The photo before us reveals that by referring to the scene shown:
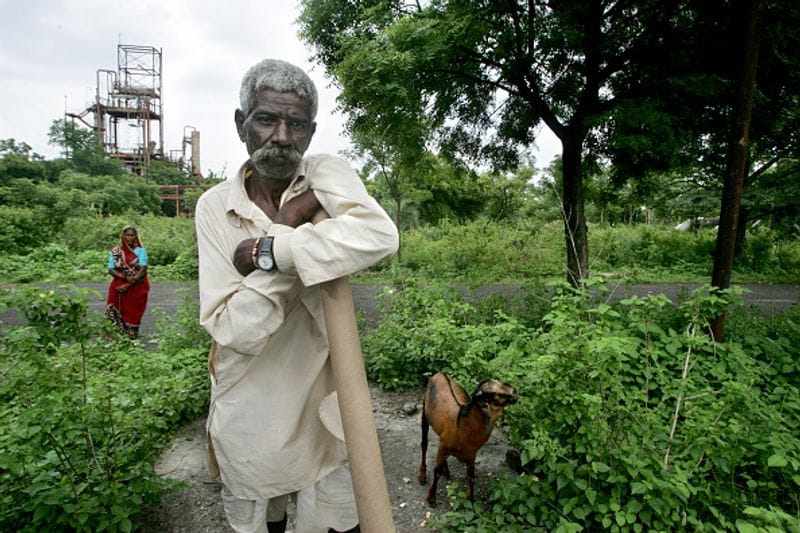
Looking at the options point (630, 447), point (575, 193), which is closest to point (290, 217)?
point (630, 447)

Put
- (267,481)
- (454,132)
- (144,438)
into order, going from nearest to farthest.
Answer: (267,481) < (144,438) < (454,132)

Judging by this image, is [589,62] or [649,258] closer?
[589,62]

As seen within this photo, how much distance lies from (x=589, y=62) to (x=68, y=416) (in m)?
6.05

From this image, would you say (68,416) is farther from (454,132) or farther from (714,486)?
(454,132)

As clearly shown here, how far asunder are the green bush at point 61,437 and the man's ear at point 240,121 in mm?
1256

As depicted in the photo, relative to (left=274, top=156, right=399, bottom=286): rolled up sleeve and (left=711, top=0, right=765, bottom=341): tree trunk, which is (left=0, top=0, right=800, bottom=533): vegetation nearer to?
(left=711, top=0, right=765, bottom=341): tree trunk

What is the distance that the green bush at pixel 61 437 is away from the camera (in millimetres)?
2035

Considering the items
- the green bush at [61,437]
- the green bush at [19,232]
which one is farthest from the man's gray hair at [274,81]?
the green bush at [19,232]

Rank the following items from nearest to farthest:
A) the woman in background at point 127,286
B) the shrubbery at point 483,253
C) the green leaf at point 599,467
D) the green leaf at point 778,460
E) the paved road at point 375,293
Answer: the green leaf at point 778,460 → the green leaf at point 599,467 → the woman in background at point 127,286 → the paved road at point 375,293 → the shrubbery at point 483,253

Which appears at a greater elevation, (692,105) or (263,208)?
(692,105)

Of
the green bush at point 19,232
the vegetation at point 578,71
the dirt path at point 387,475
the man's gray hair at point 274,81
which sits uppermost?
the vegetation at point 578,71

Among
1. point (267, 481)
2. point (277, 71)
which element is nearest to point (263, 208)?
point (277, 71)

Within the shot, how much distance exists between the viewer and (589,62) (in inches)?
219

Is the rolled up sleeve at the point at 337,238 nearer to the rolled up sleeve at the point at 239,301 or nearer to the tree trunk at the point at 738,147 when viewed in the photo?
the rolled up sleeve at the point at 239,301
